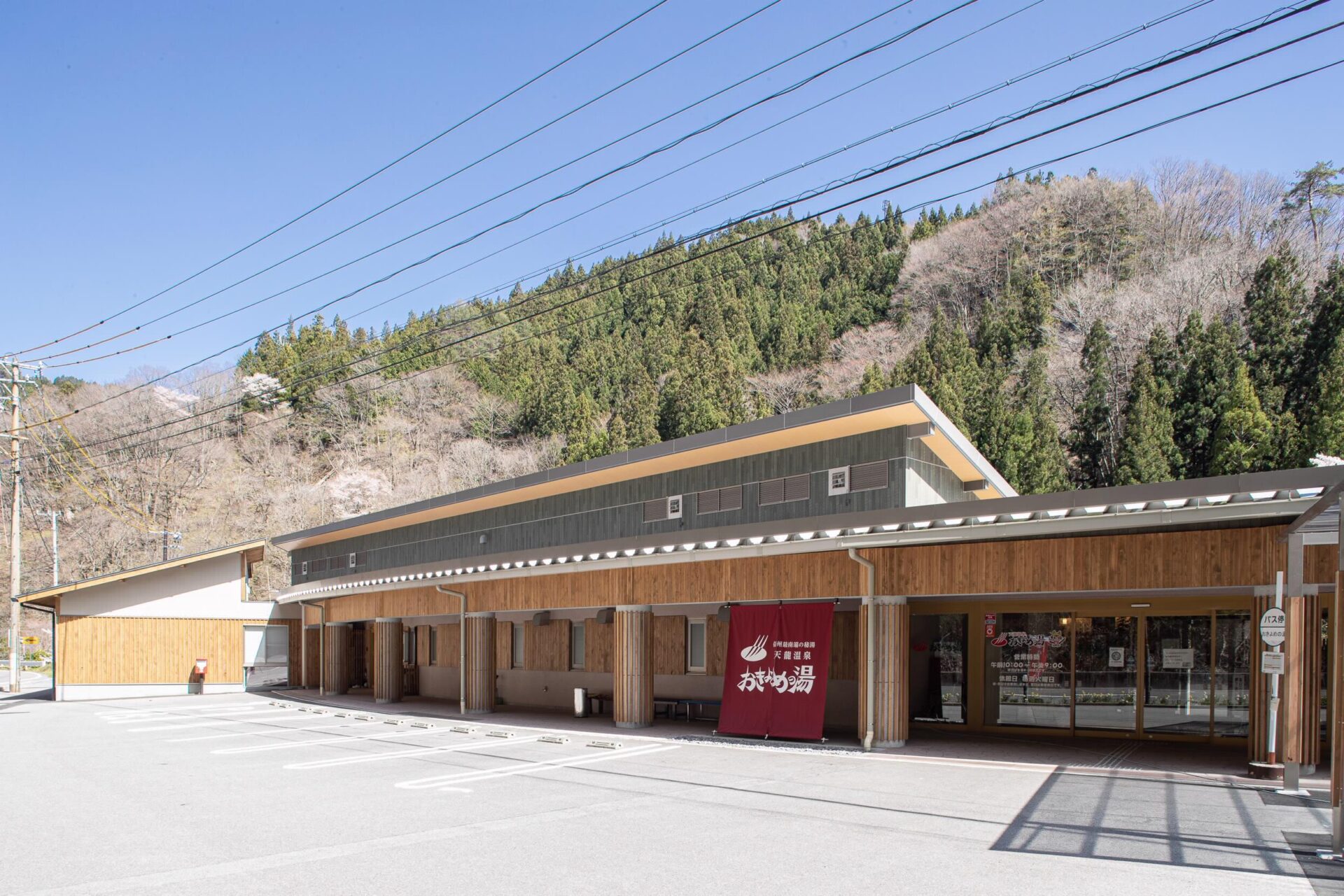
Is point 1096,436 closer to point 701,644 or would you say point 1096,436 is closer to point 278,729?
point 701,644

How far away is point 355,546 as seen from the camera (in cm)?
3247

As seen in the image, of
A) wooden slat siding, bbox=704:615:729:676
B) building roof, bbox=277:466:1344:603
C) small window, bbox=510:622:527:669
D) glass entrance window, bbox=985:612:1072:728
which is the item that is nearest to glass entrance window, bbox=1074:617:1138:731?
glass entrance window, bbox=985:612:1072:728

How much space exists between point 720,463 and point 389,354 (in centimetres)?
5194

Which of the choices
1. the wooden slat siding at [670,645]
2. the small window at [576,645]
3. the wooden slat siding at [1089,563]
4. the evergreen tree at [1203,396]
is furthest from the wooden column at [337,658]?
the evergreen tree at [1203,396]

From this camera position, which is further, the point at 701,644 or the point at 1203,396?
the point at 1203,396

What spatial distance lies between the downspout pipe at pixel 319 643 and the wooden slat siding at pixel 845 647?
17.3m

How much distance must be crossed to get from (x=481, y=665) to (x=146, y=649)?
50.7ft

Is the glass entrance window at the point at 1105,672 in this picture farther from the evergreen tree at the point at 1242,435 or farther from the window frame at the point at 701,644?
the evergreen tree at the point at 1242,435

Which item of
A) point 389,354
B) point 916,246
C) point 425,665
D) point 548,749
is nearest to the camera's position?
point 548,749

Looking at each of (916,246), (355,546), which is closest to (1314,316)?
(916,246)

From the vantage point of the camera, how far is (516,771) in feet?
41.0

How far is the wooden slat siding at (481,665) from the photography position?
21.6 m

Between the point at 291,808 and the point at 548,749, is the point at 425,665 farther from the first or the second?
the point at 291,808

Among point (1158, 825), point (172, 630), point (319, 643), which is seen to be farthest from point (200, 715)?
point (1158, 825)
